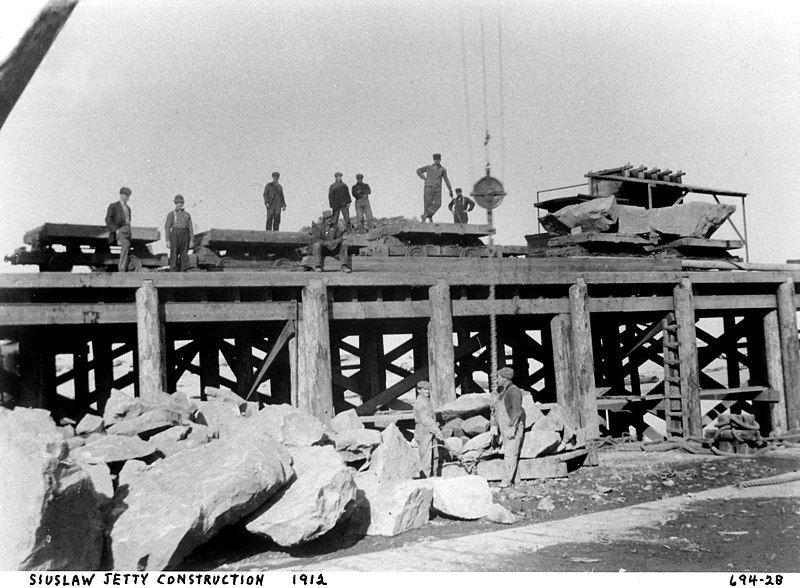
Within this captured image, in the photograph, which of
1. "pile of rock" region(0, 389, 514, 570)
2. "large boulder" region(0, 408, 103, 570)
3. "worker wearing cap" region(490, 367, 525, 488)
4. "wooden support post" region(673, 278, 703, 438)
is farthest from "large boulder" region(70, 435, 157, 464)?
"wooden support post" region(673, 278, 703, 438)

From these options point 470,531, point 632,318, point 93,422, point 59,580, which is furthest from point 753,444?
point 59,580

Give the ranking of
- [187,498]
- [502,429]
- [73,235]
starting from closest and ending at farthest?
[187,498] → [502,429] → [73,235]

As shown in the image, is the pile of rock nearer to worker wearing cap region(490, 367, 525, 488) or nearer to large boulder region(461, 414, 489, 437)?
worker wearing cap region(490, 367, 525, 488)

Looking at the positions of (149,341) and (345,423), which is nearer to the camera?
(149,341)

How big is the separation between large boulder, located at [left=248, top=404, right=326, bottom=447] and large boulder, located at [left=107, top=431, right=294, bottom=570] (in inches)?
62.7

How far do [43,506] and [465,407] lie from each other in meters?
7.41

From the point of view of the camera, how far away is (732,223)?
63.5 ft

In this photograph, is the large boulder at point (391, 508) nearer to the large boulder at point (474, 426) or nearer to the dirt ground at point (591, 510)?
the dirt ground at point (591, 510)

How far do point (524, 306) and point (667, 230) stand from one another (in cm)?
512

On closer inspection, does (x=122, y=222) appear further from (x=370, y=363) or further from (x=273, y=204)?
(x=370, y=363)

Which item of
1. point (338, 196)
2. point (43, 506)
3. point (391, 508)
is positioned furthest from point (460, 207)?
point (43, 506)

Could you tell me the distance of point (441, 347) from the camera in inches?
539

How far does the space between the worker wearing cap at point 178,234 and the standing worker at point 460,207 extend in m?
6.82

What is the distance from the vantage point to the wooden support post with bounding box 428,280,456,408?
1364 centimetres
